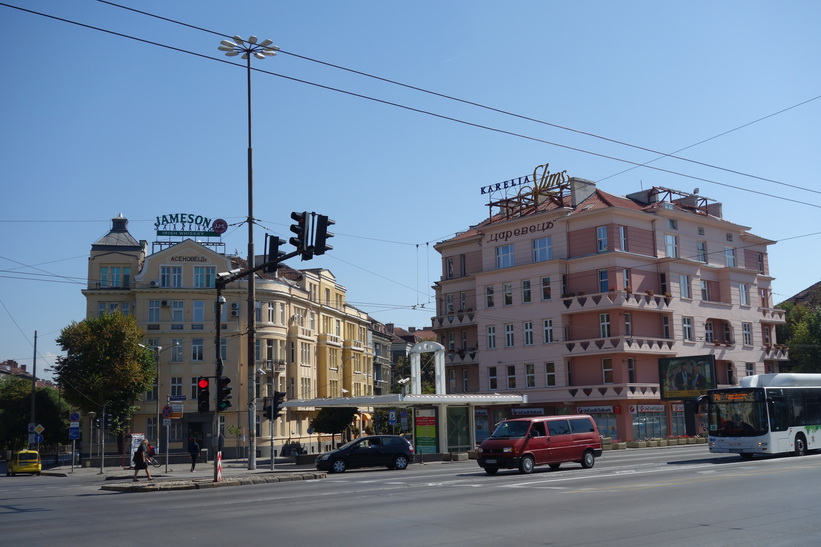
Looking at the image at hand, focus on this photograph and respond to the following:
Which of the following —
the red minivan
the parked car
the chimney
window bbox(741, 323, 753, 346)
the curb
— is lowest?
the parked car

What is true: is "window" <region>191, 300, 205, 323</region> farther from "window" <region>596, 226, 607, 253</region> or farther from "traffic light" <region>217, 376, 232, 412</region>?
"traffic light" <region>217, 376, 232, 412</region>

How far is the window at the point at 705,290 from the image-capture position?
58594 mm

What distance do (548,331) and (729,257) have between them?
17.1 m

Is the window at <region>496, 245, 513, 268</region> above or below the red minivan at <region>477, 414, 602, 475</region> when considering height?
above

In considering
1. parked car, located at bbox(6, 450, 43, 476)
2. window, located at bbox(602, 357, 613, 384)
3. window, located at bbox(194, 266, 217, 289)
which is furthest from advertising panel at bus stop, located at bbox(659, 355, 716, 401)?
parked car, located at bbox(6, 450, 43, 476)

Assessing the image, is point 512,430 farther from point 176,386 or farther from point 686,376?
point 176,386

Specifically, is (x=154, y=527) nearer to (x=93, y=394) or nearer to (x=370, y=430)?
(x=93, y=394)

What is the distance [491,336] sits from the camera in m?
59.6

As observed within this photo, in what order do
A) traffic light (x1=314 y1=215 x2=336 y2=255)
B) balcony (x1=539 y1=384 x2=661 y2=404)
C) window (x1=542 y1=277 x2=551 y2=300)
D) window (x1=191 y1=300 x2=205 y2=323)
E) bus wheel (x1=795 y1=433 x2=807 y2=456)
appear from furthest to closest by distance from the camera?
window (x1=191 y1=300 x2=205 y2=323) < window (x1=542 y1=277 x2=551 y2=300) < balcony (x1=539 y1=384 x2=661 y2=404) < bus wheel (x1=795 y1=433 x2=807 y2=456) < traffic light (x1=314 y1=215 x2=336 y2=255)

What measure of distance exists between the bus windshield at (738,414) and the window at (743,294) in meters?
33.4

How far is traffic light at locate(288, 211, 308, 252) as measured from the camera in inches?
817

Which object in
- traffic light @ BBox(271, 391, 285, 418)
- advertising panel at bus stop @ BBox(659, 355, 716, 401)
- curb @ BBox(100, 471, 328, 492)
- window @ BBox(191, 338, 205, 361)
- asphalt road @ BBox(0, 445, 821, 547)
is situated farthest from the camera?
window @ BBox(191, 338, 205, 361)

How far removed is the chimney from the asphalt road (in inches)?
1384

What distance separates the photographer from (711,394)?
30.9 metres
